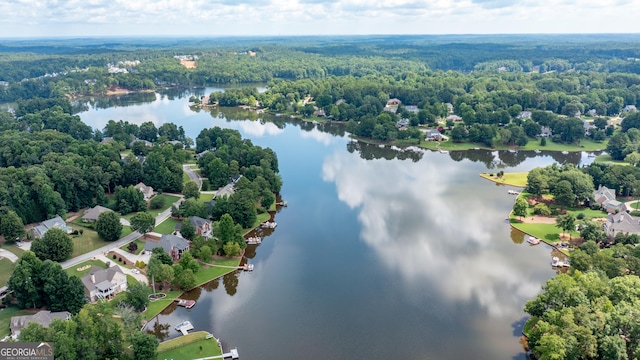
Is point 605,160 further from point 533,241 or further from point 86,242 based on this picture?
point 86,242

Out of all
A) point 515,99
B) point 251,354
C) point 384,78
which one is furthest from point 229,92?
point 251,354

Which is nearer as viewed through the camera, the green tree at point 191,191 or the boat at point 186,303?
the boat at point 186,303

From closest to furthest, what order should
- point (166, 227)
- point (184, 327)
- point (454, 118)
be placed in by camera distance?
point (184, 327) < point (166, 227) < point (454, 118)

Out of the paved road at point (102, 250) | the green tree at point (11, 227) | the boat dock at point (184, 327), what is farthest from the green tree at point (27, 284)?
the green tree at point (11, 227)

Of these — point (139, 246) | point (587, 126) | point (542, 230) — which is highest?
point (587, 126)

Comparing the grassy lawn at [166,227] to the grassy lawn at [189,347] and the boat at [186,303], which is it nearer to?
the boat at [186,303]

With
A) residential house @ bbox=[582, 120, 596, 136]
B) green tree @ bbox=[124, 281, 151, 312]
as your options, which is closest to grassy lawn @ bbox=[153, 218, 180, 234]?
green tree @ bbox=[124, 281, 151, 312]

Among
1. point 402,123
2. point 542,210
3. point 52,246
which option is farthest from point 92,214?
point 402,123
